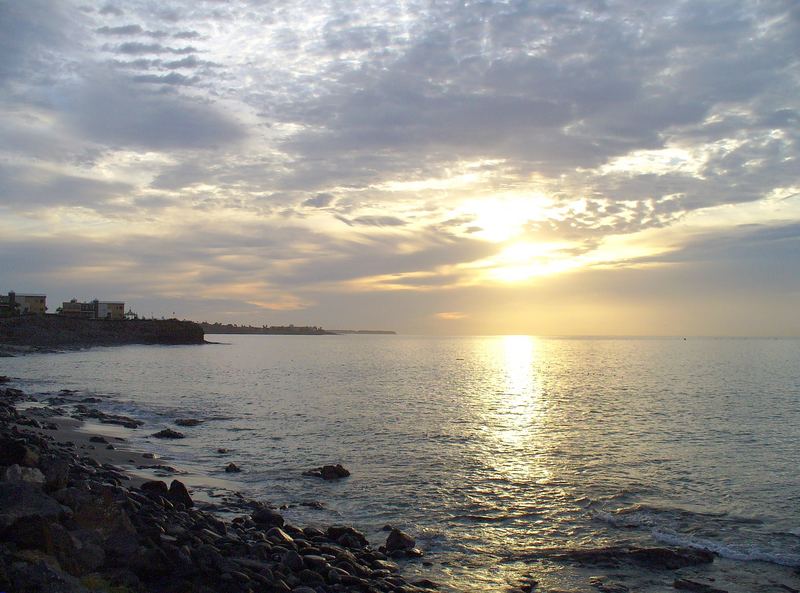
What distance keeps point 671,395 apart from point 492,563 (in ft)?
152

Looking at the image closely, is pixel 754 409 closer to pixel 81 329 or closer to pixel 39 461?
pixel 39 461

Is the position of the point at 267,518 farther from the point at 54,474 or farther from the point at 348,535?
the point at 54,474

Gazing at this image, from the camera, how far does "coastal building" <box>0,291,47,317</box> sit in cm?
14579

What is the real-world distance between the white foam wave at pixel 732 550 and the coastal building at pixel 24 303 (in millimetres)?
159572

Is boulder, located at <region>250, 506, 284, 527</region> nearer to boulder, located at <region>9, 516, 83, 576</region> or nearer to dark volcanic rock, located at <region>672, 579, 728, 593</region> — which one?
boulder, located at <region>9, 516, 83, 576</region>

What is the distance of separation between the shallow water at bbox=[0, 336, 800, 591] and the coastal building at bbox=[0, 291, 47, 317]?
4248 inches

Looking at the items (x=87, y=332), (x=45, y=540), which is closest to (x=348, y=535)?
(x=45, y=540)

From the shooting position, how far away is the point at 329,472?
22.3 metres

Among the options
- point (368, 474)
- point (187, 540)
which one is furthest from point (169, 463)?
point (187, 540)

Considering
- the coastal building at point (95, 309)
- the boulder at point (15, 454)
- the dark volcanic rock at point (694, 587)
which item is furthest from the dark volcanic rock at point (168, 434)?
the coastal building at point (95, 309)

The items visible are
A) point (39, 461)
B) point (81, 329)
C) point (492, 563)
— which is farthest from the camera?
point (81, 329)

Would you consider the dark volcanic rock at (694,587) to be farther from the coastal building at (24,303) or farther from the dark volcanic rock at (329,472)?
the coastal building at (24,303)

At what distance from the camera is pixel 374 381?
224ft

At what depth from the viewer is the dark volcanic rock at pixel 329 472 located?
22141 mm
